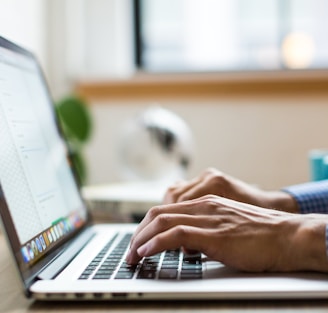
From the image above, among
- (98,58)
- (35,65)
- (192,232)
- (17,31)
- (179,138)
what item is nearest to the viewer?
(192,232)

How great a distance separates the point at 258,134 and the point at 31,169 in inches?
45.7

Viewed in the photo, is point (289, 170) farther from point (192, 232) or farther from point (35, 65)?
point (192, 232)

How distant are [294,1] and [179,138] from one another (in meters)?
0.82

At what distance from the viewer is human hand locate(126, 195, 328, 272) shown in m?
0.55

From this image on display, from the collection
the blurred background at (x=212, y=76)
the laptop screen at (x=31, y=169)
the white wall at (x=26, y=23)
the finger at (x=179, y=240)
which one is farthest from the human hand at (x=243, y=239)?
the blurred background at (x=212, y=76)

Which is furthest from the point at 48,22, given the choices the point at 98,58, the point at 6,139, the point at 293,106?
the point at 6,139

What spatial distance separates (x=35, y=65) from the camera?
36.0 inches

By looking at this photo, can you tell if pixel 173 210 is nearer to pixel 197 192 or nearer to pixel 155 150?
pixel 197 192

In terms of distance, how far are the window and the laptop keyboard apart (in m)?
1.34

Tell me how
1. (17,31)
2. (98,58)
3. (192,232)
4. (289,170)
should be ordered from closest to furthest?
(192,232)
(17,31)
(289,170)
(98,58)

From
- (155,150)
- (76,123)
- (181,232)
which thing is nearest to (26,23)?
(76,123)

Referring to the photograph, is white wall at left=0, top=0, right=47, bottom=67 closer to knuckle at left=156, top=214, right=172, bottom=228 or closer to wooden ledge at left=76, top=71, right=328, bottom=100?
wooden ledge at left=76, top=71, right=328, bottom=100

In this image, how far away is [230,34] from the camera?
195cm

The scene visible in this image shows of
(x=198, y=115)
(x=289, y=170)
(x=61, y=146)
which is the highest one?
(x=61, y=146)
